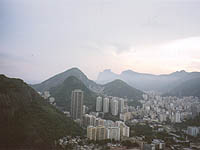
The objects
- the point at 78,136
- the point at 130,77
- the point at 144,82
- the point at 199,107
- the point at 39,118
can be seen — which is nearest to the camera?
the point at 39,118

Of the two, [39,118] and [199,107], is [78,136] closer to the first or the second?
[39,118]

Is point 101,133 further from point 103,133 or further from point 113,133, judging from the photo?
point 113,133

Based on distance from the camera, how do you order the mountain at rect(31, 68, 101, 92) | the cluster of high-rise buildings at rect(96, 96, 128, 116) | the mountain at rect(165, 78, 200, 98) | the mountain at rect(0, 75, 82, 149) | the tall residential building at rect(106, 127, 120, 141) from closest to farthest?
the mountain at rect(0, 75, 82, 149) → the tall residential building at rect(106, 127, 120, 141) → the cluster of high-rise buildings at rect(96, 96, 128, 116) → the mountain at rect(31, 68, 101, 92) → the mountain at rect(165, 78, 200, 98)

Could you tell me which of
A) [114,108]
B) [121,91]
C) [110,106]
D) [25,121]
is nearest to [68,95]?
[110,106]

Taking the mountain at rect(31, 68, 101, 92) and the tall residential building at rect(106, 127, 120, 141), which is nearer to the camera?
the tall residential building at rect(106, 127, 120, 141)

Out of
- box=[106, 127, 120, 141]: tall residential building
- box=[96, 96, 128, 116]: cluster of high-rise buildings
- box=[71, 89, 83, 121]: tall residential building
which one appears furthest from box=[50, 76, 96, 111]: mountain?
box=[106, 127, 120, 141]: tall residential building

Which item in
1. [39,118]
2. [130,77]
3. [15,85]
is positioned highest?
[130,77]

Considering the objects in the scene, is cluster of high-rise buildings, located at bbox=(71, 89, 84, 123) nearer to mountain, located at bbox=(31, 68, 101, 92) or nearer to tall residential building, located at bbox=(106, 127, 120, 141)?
tall residential building, located at bbox=(106, 127, 120, 141)

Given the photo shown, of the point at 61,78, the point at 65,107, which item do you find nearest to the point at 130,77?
the point at 61,78
